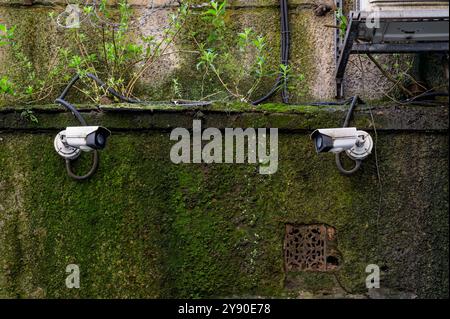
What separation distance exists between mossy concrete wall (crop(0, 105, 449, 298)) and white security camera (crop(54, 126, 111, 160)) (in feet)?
0.55

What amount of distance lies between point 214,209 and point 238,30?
61.1 inches

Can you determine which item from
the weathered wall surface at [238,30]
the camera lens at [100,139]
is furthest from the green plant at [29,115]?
the weathered wall surface at [238,30]

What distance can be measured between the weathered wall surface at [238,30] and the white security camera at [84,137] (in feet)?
2.83

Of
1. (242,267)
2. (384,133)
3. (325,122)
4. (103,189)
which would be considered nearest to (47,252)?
(103,189)

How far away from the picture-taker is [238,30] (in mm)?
5242

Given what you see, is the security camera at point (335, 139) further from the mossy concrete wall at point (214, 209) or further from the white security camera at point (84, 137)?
the white security camera at point (84, 137)

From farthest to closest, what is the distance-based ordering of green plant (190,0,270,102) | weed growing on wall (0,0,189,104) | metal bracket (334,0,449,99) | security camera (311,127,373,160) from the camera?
green plant (190,0,270,102) → weed growing on wall (0,0,189,104) → metal bracket (334,0,449,99) → security camera (311,127,373,160)

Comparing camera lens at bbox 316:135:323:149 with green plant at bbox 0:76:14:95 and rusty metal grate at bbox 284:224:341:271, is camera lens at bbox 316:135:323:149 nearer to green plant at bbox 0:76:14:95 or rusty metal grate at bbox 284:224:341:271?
rusty metal grate at bbox 284:224:341:271

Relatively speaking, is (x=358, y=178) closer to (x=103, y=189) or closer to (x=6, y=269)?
(x=103, y=189)

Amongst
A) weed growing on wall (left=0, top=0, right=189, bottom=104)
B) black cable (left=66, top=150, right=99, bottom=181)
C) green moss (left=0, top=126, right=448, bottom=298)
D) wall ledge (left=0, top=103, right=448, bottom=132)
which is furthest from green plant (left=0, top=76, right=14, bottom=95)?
black cable (left=66, top=150, right=99, bottom=181)

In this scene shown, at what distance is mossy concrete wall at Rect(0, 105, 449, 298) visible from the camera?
14.6ft

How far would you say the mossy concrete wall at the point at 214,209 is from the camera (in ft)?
14.6

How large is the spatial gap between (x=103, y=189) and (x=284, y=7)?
202cm
